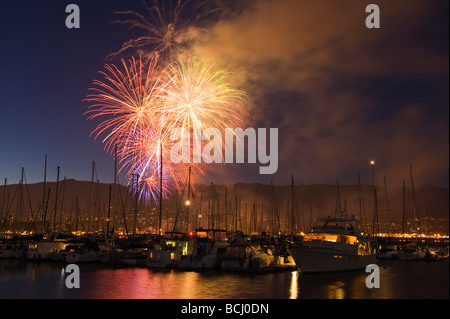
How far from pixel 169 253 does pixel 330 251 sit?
1936cm

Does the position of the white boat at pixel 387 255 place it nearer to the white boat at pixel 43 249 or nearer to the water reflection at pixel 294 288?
the water reflection at pixel 294 288

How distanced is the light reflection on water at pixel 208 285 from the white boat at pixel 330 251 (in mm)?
1039

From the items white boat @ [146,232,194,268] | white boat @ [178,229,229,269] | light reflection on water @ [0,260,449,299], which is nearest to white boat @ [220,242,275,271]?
white boat @ [178,229,229,269]

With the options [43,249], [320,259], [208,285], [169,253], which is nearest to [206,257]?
[169,253]

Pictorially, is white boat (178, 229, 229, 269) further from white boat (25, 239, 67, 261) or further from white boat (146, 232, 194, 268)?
white boat (25, 239, 67, 261)

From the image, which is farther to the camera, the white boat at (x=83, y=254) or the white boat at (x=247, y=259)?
the white boat at (x=83, y=254)

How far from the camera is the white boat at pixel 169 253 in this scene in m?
46.8

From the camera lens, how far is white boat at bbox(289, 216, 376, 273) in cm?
4050

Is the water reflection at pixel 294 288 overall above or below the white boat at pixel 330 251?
below

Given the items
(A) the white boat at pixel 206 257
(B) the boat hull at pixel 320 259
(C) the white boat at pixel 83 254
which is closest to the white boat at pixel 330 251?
(B) the boat hull at pixel 320 259

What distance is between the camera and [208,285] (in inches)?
1315

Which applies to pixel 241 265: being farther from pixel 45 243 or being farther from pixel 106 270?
pixel 45 243
